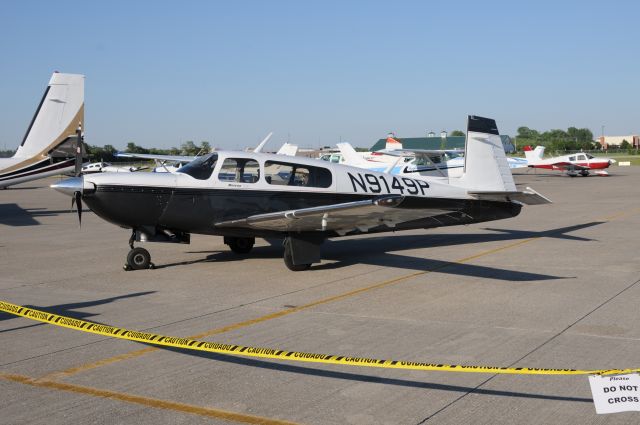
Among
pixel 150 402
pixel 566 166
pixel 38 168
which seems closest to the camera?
pixel 150 402

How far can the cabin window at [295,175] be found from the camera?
11.5 m

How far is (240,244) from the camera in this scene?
42.0ft

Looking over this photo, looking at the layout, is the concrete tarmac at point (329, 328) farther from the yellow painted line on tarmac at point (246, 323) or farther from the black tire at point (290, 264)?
the black tire at point (290, 264)

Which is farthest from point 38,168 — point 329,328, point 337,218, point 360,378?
point 360,378

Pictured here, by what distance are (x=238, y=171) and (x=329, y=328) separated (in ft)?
15.8

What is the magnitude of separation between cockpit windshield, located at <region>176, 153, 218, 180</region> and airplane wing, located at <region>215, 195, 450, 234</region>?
34.4 inches

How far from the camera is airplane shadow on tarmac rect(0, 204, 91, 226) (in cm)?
2050

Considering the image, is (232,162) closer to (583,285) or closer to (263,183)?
(263,183)

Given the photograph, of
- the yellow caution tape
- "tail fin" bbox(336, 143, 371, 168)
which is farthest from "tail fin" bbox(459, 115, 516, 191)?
"tail fin" bbox(336, 143, 371, 168)

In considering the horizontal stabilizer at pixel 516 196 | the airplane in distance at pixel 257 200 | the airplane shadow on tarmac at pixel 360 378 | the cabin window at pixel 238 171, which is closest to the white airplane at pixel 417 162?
the horizontal stabilizer at pixel 516 196

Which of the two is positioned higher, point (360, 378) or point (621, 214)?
point (360, 378)

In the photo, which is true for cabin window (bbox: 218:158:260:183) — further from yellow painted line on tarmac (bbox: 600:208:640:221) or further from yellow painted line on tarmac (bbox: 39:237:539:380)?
yellow painted line on tarmac (bbox: 600:208:640:221)

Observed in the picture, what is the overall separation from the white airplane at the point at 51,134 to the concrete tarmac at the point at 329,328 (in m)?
9.87

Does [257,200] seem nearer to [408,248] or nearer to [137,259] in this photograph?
[137,259]
